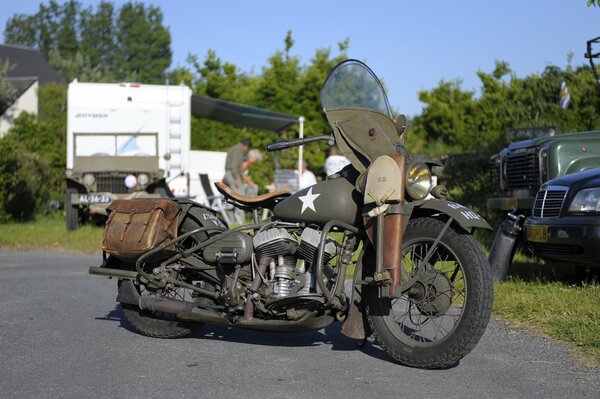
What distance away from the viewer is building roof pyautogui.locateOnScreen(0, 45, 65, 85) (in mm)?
50781

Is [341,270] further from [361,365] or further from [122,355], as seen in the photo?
[122,355]

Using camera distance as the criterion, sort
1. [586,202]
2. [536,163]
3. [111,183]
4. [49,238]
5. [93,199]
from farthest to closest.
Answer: [111,183], [93,199], [49,238], [536,163], [586,202]

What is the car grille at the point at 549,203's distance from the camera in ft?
27.0

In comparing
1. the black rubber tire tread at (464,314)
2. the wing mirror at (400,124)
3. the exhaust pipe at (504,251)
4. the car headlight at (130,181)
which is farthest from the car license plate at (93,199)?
the black rubber tire tread at (464,314)

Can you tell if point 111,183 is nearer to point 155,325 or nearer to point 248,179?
point 248,179

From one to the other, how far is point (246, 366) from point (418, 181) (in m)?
1.56

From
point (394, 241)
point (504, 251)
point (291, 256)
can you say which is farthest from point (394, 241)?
point (504, 251)

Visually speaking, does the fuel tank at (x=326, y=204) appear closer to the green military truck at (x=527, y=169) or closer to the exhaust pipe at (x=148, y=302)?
the exhaust pipe at (x=148, y=302)

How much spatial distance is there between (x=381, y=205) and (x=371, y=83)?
1190 mm

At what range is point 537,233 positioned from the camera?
8.32 metres

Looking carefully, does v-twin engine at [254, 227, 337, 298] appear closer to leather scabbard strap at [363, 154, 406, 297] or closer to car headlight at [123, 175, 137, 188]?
leather scabbard strap at [363, 154, 406, 297]

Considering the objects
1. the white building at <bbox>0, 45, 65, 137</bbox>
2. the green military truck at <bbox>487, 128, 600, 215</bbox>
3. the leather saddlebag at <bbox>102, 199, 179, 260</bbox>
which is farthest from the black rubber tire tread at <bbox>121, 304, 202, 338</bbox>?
the white building at <bbox>0, 45, 65, 137</bbox>

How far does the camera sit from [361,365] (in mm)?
5387

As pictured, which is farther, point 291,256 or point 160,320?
point 160,320
